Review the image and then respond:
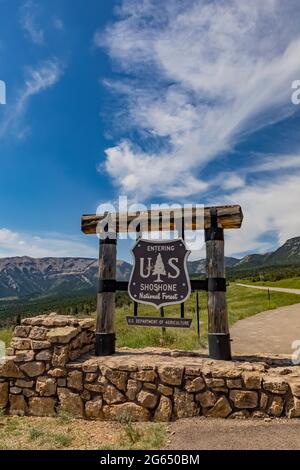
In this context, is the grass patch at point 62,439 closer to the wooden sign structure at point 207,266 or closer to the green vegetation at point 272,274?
the wooden sign structure at point 207,266

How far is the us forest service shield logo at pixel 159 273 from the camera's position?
7.25 m

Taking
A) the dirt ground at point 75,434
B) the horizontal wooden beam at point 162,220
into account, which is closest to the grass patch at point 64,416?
the dirt ground at point 75,434

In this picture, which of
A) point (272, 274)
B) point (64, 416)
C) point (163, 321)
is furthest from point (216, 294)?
point (272, 274)

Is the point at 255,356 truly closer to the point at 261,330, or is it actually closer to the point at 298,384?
the point at 298,384

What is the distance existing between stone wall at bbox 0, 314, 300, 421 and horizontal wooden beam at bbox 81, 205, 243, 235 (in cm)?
229

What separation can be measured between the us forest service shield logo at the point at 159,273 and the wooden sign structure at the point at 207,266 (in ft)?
0.83

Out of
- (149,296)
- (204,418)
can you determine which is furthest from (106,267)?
(204,418)

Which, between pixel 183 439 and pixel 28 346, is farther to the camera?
pixel 28 346

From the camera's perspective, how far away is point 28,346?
7031 mm

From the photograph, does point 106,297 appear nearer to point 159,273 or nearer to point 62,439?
point 159,273

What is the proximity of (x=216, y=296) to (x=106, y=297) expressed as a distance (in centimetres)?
238

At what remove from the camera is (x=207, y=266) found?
7.13 metres

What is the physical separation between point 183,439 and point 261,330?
13.1m

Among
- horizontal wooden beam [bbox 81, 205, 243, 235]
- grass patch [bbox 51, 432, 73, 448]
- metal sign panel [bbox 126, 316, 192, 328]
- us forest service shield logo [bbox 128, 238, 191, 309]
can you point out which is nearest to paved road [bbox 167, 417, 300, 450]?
grass patch [bbox 51, 432, 73, 448]
